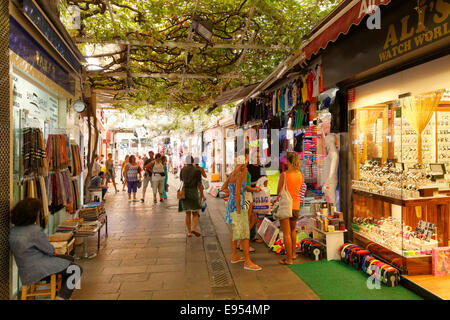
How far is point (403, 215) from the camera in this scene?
4.68 metres

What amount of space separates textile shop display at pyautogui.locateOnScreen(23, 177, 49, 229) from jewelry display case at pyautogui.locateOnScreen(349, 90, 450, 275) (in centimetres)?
492

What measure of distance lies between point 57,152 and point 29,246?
7.07ft

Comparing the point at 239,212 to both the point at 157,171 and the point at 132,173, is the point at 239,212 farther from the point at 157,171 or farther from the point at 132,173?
the point at 132,173

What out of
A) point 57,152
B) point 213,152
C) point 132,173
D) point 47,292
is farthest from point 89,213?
point 213,152

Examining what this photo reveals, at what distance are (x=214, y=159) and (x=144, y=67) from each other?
11060mm

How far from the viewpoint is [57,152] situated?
490cm

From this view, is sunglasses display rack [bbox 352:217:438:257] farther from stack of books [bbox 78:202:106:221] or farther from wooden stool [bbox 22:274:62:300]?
stack of books [bbox 78:202:106:221]

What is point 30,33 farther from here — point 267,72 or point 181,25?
point 267,72

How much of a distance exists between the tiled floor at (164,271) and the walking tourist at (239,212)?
21 centimetres

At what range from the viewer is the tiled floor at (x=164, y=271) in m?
3.90

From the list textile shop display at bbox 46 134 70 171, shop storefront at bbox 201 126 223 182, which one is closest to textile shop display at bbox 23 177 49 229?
textile shop display at bbox 46 134 70 171

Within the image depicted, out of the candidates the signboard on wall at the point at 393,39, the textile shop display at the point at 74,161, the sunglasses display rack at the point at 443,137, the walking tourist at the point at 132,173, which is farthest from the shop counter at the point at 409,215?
the walking tourist at the point at 132,173

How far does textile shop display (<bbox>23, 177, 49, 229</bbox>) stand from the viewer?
3791 millimetres

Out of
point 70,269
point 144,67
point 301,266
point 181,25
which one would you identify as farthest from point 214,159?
point 70,269
